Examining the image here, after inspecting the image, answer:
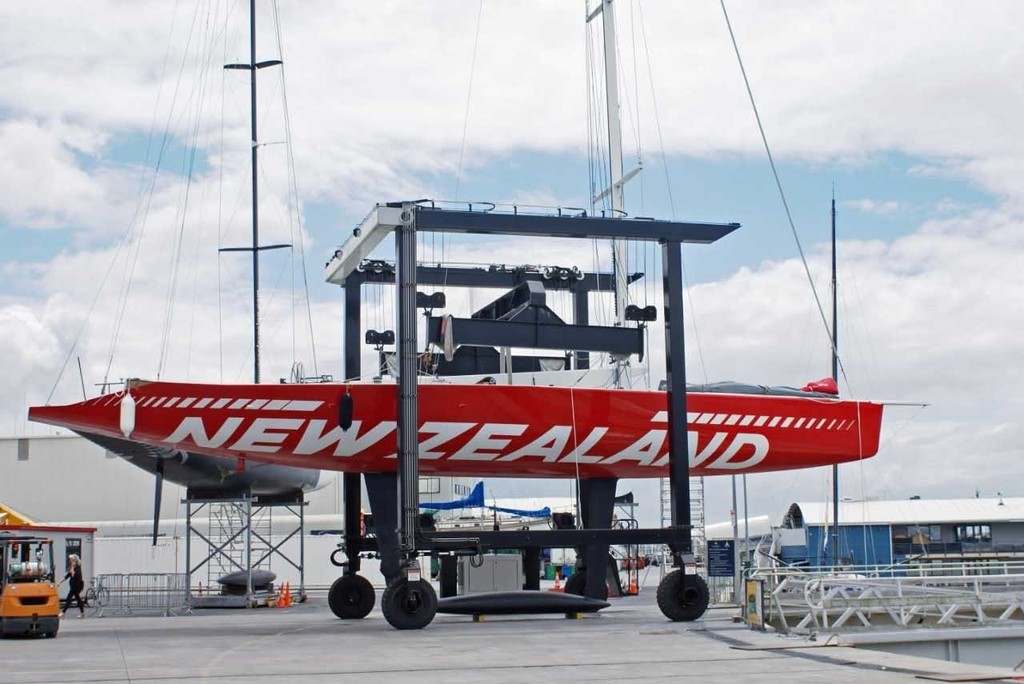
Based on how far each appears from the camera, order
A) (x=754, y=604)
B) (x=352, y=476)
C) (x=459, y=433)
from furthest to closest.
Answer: (x=352, y=476) < (x=459, y=433) < (x=754, y=604)

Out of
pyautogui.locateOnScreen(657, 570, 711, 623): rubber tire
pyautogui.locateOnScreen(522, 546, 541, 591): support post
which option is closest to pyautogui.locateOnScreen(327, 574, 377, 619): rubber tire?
pyautogui.locateOnScreen(522, 546, 541, 591): support post

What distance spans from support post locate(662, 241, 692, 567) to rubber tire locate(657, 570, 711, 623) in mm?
467

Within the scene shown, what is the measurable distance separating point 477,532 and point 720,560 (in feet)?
32.0

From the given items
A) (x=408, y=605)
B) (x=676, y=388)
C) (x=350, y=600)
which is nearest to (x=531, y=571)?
(x=350, y=600)

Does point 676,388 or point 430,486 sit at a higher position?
point 676,388

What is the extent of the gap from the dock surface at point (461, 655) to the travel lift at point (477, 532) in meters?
0.78

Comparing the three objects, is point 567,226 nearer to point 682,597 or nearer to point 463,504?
point 682,597

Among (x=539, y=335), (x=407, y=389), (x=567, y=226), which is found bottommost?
(x=407, y=389)

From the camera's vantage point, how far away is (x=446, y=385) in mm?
22234

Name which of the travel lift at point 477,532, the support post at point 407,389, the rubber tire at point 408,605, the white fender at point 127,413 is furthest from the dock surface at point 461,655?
the white fender at point 127,413

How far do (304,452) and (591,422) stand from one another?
5294 mm

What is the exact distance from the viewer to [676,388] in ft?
68.3

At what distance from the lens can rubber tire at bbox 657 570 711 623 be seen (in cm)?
2017

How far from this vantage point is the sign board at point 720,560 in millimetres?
27094
